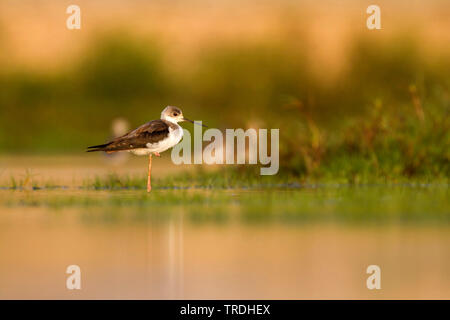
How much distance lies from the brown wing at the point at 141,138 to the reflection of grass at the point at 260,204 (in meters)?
0.58

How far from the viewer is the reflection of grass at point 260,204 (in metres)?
8.84


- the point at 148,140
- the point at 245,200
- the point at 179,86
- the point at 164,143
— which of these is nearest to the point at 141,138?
the point at 148,140

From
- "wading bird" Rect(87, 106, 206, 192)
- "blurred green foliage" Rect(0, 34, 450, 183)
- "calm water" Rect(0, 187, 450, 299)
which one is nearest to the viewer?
"calm water" Rect(0, 187, 450, 299)

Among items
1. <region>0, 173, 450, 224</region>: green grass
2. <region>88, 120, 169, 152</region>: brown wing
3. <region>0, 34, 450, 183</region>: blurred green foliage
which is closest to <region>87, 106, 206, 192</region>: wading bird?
<region>88, 120, 169, 152</region>: brown wing

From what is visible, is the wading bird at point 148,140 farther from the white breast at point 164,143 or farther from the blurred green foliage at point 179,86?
the blurred green foliage at point 179,86

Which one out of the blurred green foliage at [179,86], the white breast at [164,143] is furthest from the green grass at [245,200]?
the blurred green foliage at [179,86]

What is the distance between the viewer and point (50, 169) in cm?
1365

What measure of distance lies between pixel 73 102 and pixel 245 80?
453cm

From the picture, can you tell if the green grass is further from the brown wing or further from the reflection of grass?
the brown wing

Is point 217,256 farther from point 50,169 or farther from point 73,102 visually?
point 73,102

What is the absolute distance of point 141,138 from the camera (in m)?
10.5

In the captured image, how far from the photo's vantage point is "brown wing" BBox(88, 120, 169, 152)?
1044 centimetres

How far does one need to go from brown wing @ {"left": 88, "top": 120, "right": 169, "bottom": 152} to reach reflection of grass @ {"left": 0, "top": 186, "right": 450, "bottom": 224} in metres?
0.58

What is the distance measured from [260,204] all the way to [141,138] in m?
1.75
